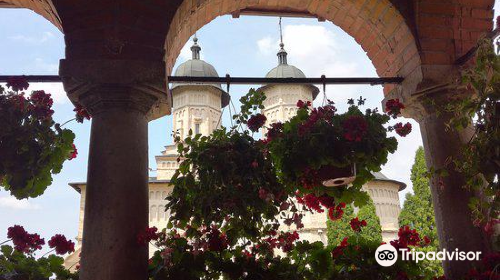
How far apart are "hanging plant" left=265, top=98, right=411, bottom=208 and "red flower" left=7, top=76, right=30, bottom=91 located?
1.69 metres

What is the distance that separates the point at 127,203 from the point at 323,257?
4.21 feet

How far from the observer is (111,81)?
292 cm

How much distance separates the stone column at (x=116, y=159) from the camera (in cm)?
263

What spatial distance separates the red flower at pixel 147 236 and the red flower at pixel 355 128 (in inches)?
52.7

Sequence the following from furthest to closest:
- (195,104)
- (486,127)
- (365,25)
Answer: (195,104) → (365,25) → (486,127)

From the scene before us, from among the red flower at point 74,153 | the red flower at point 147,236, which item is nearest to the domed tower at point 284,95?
the red flower at point 74,153

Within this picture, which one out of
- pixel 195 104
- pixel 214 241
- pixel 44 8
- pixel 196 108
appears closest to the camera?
pixel 214 241

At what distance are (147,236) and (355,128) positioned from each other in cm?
146

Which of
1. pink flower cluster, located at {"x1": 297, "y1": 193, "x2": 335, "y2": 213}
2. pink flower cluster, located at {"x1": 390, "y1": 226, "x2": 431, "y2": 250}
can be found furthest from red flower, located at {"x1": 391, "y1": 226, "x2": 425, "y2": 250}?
pink flower cluster, located at {"x1": 297, "y1": 193, "x2": 335, "y2": 213}

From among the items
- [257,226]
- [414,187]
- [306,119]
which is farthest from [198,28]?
[414,187]

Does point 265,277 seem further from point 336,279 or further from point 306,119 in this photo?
point 306,119

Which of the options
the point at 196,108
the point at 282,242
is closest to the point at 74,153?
the point at 282,242

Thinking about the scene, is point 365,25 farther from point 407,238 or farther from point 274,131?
point 407,238

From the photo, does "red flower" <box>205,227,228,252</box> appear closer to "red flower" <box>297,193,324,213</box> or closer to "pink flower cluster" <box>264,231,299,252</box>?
"pink flower cluster" <box>264,231,299,252</box>
